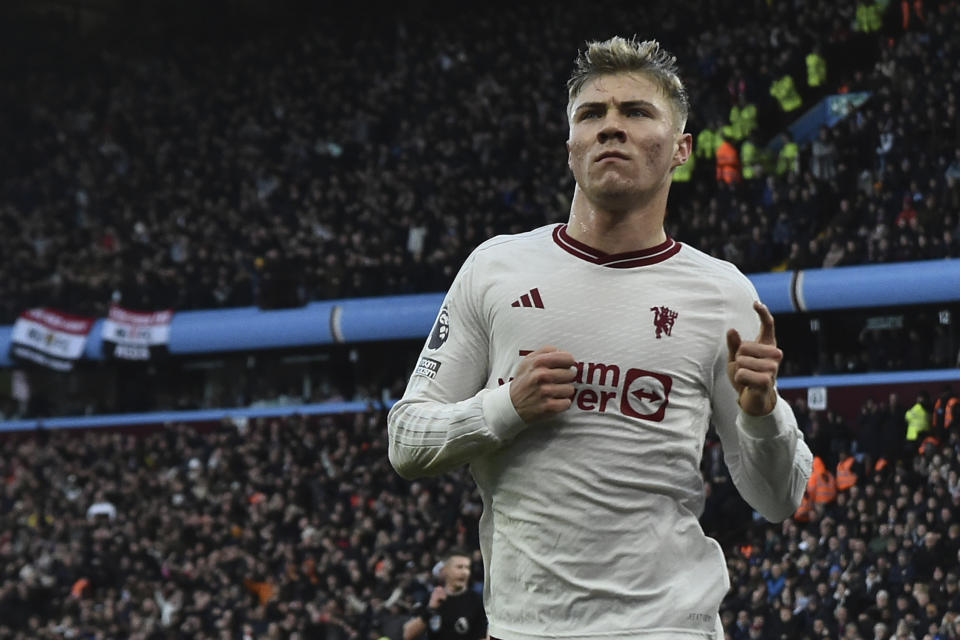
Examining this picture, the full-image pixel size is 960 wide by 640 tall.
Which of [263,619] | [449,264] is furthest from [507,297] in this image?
[449,264]

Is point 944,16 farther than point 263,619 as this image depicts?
Yes

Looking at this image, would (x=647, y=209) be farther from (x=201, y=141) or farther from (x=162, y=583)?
(x=201, y=141)

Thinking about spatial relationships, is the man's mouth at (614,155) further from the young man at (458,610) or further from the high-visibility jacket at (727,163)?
the high-visibility jacket at (727,163)

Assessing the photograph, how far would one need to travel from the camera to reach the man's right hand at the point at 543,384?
11.3ft

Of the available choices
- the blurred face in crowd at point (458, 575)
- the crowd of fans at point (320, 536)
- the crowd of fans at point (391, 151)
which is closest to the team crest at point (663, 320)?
the blurred face in crowd at point (458, 575)

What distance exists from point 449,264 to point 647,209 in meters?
21.1

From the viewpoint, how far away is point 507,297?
3.71m

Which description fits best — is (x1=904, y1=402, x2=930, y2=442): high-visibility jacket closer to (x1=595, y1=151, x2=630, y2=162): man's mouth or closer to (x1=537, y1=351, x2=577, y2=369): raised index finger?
(x1=595, y1=151, x2=630, y2=162): man's mouth

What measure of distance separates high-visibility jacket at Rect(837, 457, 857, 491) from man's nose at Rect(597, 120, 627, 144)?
13745 millimetres

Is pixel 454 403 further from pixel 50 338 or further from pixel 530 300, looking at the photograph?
pixel 50 338

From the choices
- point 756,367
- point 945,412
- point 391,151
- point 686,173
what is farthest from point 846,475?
point 391,151

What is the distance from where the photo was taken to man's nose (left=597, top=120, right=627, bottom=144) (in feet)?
11.9

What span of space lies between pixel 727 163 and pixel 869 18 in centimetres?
353

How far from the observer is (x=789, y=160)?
22.6 meters
